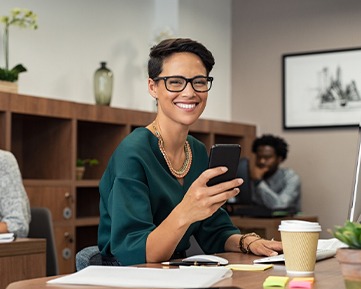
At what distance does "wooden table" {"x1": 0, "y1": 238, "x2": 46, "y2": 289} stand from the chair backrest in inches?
31.0

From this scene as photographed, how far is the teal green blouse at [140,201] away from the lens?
2.19 meters

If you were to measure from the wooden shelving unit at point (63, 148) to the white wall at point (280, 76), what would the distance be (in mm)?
2112

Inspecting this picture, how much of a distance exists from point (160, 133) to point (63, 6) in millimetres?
4005

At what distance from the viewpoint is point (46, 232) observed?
14.7 feet

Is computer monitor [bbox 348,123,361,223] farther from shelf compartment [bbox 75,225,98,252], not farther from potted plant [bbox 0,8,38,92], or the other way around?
shelf compartment [bbox 75,225,98,252]

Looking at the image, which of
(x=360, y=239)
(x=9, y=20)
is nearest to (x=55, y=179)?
(x=9, y=20)

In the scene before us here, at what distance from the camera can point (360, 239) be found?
4.76 feet

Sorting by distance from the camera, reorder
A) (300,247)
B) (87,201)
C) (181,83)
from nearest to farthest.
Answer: (300,247) < (181,83) < (87,201)

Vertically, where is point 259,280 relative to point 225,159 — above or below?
below

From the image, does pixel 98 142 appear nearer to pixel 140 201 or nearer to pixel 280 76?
pixel 280 76

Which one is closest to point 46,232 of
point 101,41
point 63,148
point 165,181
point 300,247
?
point 63,148

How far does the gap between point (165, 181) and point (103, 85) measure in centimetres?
381

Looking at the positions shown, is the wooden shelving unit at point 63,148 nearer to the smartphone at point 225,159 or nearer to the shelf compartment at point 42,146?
the shelf compartment at point 42,146

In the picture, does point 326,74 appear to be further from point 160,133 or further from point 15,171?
point 160,133
